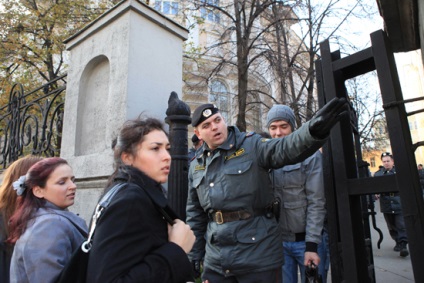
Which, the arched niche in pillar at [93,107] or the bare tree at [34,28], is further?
the bare tree at [34,28]

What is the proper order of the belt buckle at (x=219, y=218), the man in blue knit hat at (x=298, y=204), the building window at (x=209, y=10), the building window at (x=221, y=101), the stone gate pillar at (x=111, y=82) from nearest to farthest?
1. the belt buckle at (x=219, y=218)
2. the man in blue knit hat at (x=298, y=204)
3. the stone gate pillar at (x=111, y=82)
4. the building window at (x=209, y=10)
5. the building window at (x=221, y=101)

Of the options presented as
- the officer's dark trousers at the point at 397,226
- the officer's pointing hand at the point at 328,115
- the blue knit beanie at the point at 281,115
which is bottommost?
the officer's dark trousers at the point at 397,226

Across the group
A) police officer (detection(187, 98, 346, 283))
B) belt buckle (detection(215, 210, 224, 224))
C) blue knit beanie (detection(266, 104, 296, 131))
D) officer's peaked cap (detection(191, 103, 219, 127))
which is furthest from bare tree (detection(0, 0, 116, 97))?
belt buckle (detection(215, 210, 224, 224))

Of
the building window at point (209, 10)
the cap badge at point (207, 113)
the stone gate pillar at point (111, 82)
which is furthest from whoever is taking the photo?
the building window at point (209, 10)

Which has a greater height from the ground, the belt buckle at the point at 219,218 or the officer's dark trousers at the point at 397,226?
the belt buckle at the point at 219,218

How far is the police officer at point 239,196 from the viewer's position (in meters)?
2.20

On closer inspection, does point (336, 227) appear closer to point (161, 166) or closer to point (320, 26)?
point (161, 166)

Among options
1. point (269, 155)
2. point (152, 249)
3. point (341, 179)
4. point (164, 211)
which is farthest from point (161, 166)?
point (341, 179)

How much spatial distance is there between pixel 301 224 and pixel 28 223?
6.98 ft

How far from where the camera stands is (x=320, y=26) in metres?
11.6

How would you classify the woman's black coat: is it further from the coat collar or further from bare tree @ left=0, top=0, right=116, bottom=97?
bare tree @ left=0, top=0, right=116, bottom=97

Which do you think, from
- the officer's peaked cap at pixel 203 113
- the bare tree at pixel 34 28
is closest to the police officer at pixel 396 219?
the officer's peaked cap at pixel 203 113

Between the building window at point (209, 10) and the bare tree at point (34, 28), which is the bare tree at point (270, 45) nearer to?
the building window at point (209, 10)

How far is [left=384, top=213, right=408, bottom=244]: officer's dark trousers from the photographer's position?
20.4 feet
